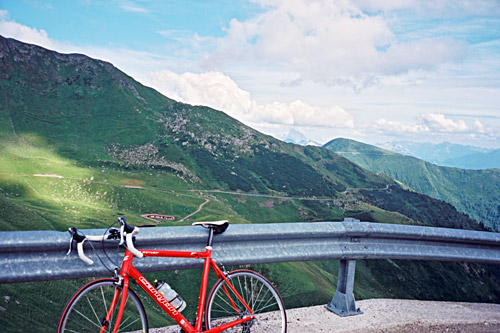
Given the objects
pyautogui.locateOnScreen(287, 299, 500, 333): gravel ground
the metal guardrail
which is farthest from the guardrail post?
pyautogui.locateOnScreen(287, 299, 500, 333): gravel ground

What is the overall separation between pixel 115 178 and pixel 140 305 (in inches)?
6995

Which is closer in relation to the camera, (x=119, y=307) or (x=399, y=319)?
(x=119, y=307)

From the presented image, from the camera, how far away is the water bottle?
4.05 m

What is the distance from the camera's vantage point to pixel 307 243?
549cm

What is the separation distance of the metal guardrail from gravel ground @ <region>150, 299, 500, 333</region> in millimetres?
302

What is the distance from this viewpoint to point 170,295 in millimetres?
4094

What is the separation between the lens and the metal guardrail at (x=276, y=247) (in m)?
3.96

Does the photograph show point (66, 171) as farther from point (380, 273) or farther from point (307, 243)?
point (307, 243)

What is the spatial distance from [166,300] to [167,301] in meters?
0.02

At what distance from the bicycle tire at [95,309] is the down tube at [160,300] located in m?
0.13

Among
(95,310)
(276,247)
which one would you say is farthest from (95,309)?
→ (276,247)

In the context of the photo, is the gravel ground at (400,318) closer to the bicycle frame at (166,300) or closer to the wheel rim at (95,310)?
the bicycle frame at (166,300)

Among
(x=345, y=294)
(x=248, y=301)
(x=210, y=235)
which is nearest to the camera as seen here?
(x=210, y=235)

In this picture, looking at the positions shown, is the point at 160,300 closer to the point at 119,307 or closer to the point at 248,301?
the point at 119,307
